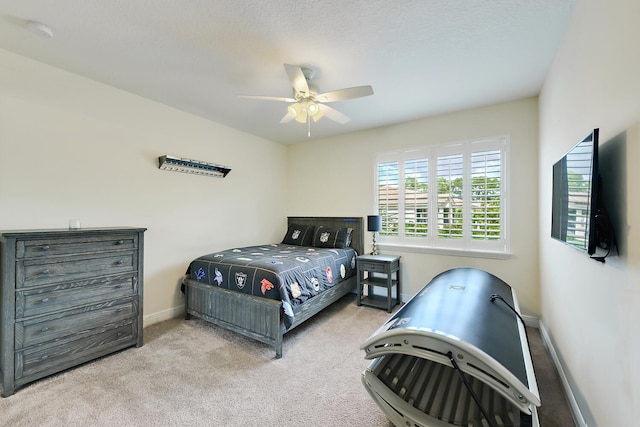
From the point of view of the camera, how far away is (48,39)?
208 cm

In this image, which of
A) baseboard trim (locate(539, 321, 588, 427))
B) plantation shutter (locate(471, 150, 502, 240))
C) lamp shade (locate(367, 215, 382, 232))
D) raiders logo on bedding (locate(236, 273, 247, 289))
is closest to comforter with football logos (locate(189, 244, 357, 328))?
raiders logo on bedding (locate(236, 273, 247, 289))

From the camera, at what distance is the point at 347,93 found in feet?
7.45

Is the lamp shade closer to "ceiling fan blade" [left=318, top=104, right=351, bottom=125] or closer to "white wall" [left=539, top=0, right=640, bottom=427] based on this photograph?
"ceiling fan blade" [left=318, top=104, right=351, bottom=125]

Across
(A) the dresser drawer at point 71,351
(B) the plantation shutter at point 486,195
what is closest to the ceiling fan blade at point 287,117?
(B) the plantation shutter at point 486,195

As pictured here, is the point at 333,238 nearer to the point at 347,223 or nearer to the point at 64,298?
the point at 347,223

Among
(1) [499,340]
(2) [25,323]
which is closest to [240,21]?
(1) [499,340]

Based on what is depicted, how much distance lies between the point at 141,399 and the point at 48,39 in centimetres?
287

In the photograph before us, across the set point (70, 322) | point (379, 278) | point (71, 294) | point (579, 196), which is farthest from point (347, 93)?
point (70, 322)

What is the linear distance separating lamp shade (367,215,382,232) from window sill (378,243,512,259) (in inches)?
14.4

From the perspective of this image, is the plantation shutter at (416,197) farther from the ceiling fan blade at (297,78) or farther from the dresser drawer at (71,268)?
the dresser drawer at (71,268)

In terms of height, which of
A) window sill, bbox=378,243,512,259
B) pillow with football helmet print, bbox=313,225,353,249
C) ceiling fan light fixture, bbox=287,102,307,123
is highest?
ceiling fan light fixture, bbox=287,102,307,123

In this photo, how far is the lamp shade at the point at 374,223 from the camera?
3891 millimetres

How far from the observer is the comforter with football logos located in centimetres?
258

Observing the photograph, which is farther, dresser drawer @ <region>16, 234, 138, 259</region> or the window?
the window
